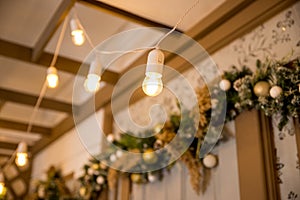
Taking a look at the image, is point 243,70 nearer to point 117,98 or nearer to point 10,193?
point 117,98

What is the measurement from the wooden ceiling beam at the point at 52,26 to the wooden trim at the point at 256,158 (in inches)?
46.8

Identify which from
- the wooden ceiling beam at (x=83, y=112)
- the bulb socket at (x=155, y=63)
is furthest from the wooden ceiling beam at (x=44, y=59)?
the bulb socket at (x=155, y=63)

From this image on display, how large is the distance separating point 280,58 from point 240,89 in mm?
264

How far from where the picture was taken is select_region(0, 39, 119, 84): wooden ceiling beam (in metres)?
2.78

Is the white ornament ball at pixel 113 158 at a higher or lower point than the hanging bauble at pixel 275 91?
lower

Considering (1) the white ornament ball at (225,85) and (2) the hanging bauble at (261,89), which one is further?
(1) the white ornament ball at (225,85)

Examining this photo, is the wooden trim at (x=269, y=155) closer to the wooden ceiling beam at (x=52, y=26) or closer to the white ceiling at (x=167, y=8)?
the white ceiling at (x=167, y=8)

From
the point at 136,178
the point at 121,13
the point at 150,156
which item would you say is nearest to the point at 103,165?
the point at 136,178

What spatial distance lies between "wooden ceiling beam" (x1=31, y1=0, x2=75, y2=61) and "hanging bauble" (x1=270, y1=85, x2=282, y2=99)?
1.21 m

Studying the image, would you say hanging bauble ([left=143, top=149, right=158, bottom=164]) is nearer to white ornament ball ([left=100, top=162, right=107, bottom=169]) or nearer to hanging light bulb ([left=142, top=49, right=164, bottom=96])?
white ornament ball ([left=100, top=162, right=107, bottom=169])

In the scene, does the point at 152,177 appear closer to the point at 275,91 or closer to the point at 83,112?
the point at 275,91

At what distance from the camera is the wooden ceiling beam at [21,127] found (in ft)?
14.5

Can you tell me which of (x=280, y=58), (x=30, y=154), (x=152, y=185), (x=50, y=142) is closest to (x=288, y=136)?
(x=280, y=58)

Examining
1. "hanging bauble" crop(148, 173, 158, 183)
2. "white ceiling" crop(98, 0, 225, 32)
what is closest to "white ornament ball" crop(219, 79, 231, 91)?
"white ceiling" crop(98, 0, 225, 32)
